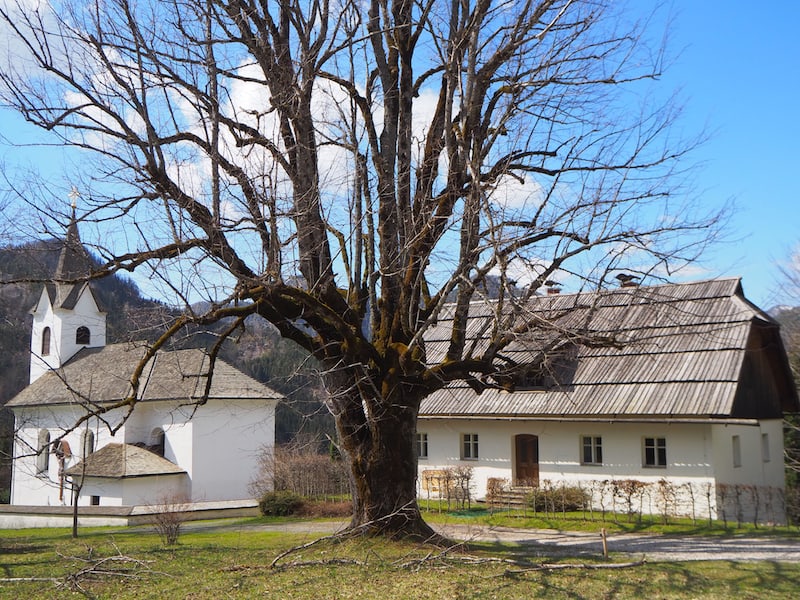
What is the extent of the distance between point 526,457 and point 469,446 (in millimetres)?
2067

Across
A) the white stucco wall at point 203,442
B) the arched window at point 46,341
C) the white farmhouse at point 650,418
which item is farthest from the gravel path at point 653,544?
the arched window at point 46,341

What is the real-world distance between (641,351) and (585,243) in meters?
11.7

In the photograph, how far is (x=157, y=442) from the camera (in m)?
34.7

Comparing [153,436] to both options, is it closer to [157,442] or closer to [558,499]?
[157,442]

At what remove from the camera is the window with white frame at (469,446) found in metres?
25.3

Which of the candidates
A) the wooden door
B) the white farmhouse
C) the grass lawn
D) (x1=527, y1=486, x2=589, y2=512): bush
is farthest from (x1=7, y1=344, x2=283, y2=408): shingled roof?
the grass lawn

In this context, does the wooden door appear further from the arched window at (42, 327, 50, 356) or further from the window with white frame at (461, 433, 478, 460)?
the arched window at (42, 327, 50, 356)

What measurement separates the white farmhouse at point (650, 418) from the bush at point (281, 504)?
4375 millimetres

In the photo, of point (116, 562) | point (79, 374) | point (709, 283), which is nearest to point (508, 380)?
point (116, 562)

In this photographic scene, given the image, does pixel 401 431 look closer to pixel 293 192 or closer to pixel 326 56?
pixel 293 192

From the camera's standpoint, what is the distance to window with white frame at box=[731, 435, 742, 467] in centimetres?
2191

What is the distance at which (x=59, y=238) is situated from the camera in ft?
36.7

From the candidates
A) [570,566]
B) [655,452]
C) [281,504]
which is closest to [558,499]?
[655,452]

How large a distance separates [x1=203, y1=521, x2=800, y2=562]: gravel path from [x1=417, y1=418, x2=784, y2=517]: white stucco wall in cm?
353
